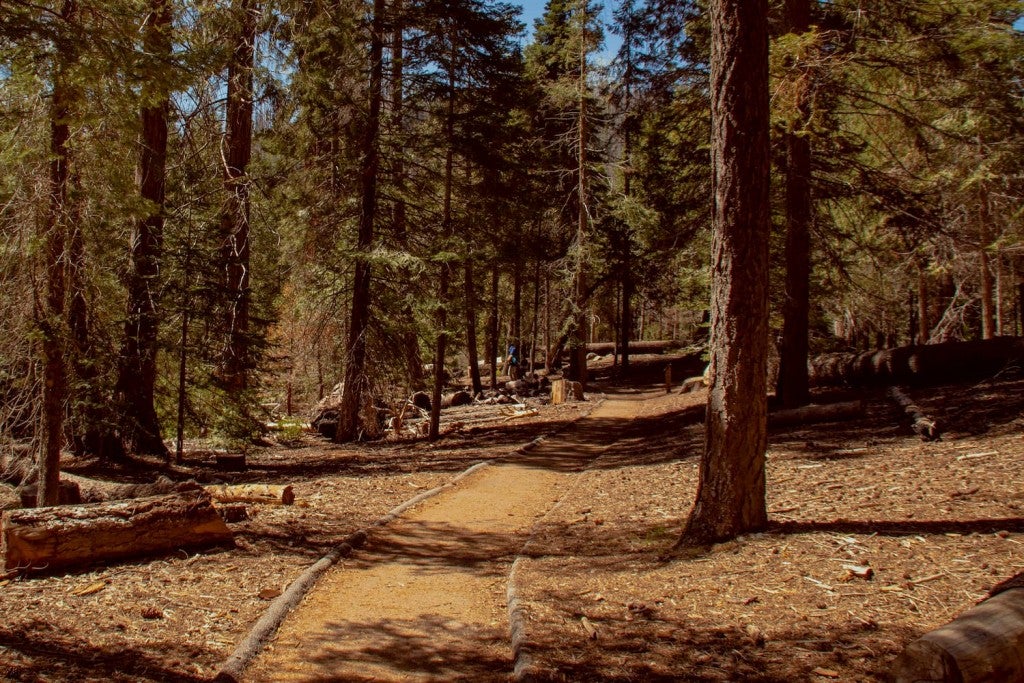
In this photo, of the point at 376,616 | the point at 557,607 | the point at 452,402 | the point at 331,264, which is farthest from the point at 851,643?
the point at 452,402

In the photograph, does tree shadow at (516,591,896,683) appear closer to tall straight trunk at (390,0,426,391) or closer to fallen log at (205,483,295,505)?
fallen log at (205,483,295,505)

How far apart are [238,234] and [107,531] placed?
749 centimetres

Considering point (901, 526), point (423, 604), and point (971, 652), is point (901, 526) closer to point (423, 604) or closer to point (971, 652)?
point (971, 652)

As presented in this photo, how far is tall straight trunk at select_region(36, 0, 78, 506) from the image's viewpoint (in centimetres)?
674

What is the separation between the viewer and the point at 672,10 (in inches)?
513

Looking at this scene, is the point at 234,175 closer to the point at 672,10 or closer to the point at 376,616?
the point at 672,10

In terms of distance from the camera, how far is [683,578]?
5500 mm

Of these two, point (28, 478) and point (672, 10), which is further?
point (672, 10)

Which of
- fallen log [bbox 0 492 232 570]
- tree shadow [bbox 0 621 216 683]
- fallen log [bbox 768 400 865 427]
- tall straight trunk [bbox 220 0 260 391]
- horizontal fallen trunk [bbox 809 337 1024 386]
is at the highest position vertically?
tall straight trunk [bbox 220 0 260 391]

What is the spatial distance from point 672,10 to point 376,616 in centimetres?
1187

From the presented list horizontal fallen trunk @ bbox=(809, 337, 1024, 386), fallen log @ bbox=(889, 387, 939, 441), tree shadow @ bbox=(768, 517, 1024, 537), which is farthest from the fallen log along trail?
horizontal fallen trunk @ bbox=(809, 337, 1024, 386)

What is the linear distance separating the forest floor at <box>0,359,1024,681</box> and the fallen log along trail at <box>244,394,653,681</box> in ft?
0.65

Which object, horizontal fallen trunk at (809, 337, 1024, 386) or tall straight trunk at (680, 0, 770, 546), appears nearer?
tall straight trunk at (680, 0, 770, 546)

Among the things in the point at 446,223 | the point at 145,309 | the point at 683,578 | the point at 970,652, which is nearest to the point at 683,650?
the point at 683,578
